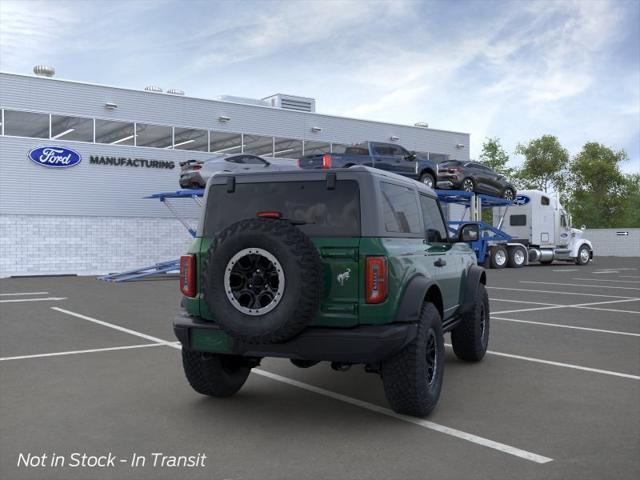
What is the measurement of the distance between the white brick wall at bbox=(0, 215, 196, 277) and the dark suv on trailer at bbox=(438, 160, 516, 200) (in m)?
11.4

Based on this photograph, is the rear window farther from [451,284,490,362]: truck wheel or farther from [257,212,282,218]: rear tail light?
[451,284,490,362]: truck wheel

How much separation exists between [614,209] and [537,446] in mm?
70501

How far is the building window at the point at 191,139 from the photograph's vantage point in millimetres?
28828

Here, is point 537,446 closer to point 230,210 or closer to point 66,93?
point 230,210

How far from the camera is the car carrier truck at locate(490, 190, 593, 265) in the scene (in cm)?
3059

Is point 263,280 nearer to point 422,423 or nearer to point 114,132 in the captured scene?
point 422,423

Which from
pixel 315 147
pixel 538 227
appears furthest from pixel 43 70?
pixel 538 227

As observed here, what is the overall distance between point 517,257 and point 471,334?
23.6 m

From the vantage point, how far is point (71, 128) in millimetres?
26156

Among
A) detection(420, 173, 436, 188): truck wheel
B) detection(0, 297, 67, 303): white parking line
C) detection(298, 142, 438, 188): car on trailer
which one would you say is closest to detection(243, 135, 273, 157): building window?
detection(298, 142, 438, 188): car on trailer

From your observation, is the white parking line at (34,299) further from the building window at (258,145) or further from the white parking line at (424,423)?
the building window at (258,145)

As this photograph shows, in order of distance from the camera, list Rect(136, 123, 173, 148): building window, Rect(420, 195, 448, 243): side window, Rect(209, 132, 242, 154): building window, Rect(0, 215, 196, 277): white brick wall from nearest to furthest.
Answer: Rect(420, 195, 448, 243): side window, Rect(0, 215, 196, 277): white brick wall, Rect(136, 123, 173, 148): building window, Rect(209, 132, 242, 154): building window

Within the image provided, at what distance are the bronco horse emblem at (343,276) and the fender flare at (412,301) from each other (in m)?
0.45

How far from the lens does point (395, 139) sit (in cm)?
3566
